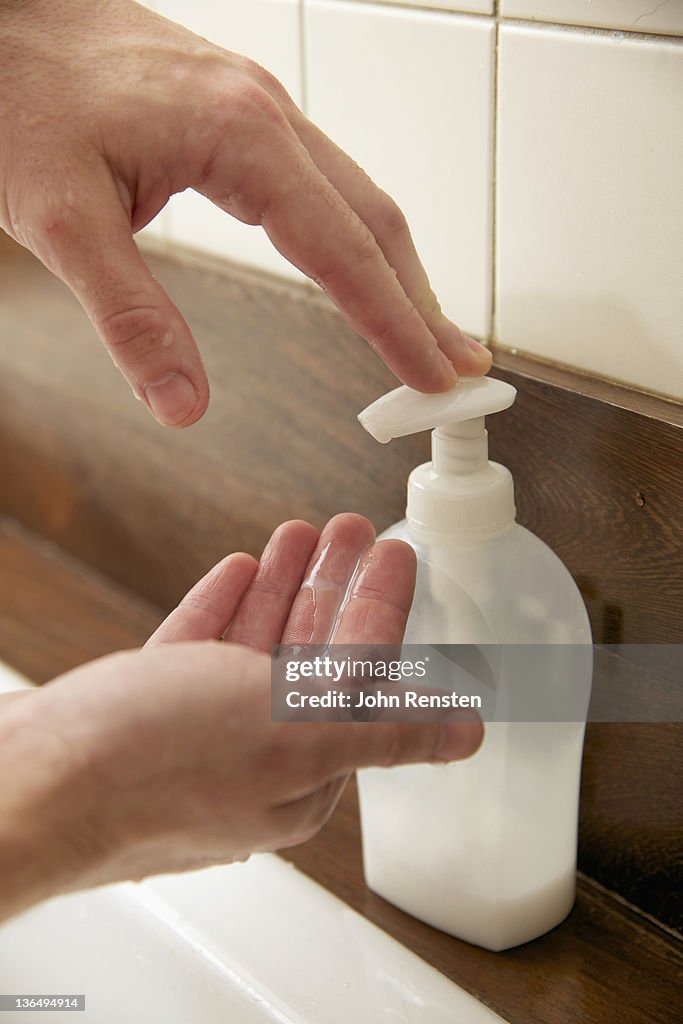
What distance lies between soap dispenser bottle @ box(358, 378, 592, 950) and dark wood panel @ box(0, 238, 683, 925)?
0.03 m

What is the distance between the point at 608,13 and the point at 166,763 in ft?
1.19

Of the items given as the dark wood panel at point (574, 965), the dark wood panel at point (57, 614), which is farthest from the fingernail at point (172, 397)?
the dark wood panel at point (57, 614)

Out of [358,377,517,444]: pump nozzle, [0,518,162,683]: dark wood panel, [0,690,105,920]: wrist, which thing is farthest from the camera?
[0,518,162,683]: dark wood panel

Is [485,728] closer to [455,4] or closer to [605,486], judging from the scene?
[605,486]

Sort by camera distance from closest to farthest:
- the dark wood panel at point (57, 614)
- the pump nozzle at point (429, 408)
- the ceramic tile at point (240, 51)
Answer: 1. the pump nozzle at point (429, 408)
2. the ceramic tile at point (240, 51)
3. the dark wood panel at point (57, 614)

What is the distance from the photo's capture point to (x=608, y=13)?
0.51 metres

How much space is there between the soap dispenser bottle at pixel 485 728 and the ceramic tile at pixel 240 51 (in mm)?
237

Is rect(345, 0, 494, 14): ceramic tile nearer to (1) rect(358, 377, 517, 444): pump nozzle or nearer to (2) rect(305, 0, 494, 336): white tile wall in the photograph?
(2) rect(305, 0, 494, 336): white tile wall

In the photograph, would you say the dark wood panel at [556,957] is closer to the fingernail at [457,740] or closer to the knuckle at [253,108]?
the fingernail at [457,740]

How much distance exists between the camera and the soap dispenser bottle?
54cm

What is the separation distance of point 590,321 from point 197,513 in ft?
1.24

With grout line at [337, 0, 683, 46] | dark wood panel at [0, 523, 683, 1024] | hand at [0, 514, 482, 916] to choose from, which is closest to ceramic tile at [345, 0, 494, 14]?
grout line at [337, 0, 683, 46]

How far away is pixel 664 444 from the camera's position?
537 mm

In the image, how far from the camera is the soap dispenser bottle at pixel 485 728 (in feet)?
1.77
